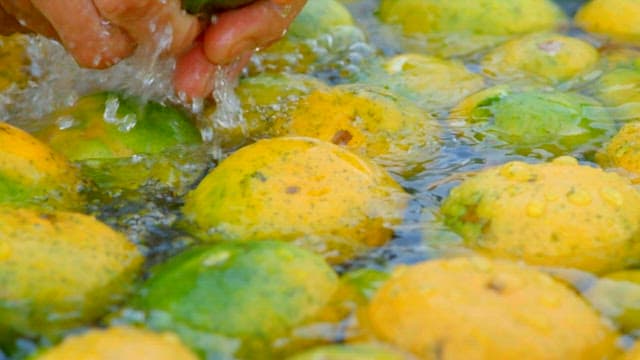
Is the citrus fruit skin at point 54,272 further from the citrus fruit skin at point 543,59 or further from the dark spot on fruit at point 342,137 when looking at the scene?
the citrus fruit skin at point 543,59

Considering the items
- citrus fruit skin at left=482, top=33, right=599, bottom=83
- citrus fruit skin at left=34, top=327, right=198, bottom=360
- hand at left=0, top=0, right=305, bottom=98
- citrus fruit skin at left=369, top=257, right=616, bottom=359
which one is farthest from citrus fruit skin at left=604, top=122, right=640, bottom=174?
citrus fruit skin at left=34, top=327, right=198, bottom=360

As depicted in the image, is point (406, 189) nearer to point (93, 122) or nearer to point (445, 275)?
point (445, 275)

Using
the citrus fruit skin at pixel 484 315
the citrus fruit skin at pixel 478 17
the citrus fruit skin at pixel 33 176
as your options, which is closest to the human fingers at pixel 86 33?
the citrus fruit skin at pixel 33 176

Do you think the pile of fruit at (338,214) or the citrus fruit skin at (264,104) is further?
the citrus fruit skin at (264,104)

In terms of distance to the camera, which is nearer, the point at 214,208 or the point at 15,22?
the point at 214,208

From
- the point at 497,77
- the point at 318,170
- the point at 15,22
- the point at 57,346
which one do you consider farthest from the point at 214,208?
the point at 497,77

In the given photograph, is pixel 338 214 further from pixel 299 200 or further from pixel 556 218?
pixel 556 218
